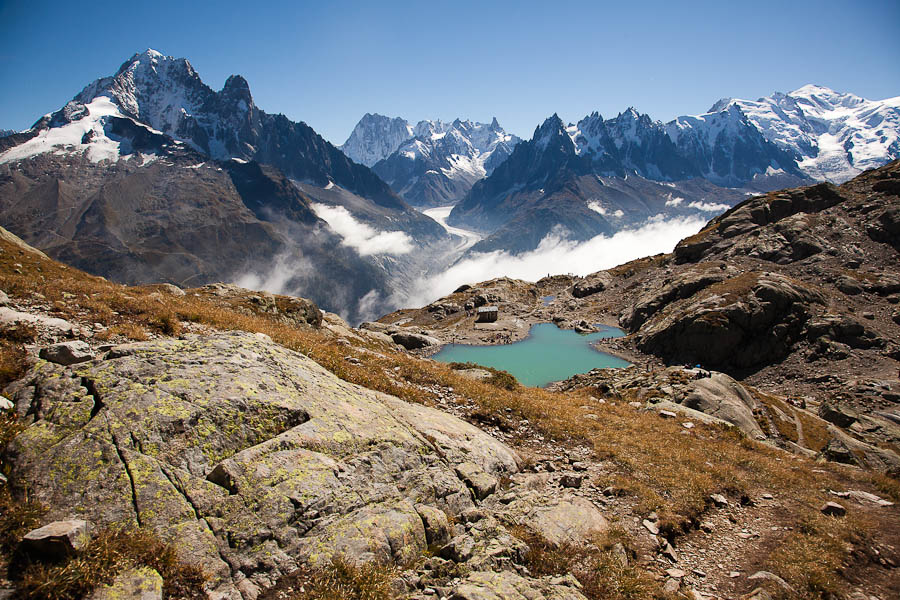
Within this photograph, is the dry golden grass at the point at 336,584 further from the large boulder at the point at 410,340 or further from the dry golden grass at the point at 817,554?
the large boulder at the point at 410,340

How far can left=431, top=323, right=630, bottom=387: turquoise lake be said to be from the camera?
77.4 m

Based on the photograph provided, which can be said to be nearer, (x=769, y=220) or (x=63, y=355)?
(x=63, y=355)

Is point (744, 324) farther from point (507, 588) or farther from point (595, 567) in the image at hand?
point (507, 588)

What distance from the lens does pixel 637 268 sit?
14212 centimetres

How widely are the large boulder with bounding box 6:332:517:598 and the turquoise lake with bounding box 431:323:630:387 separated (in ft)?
203

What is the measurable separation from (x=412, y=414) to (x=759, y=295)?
276ft

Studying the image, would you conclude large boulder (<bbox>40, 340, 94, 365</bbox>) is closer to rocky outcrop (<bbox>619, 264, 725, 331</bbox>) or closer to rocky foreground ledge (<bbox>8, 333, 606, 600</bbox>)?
rocky foreground ledge (<bbox>8, 333, 606, 600</bbox>)

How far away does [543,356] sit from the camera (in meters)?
87.9

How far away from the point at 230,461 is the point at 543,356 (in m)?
83.9

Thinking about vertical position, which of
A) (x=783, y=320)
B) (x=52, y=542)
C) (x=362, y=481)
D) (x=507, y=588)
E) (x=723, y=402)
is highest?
(x=783, y=320)

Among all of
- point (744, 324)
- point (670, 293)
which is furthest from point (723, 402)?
point (670, 293)

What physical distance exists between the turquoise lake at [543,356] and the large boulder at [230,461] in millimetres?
61788

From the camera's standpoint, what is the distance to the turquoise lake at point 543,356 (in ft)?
254

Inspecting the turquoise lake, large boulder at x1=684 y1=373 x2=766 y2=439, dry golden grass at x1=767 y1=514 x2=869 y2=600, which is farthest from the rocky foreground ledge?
the turquoise lake
